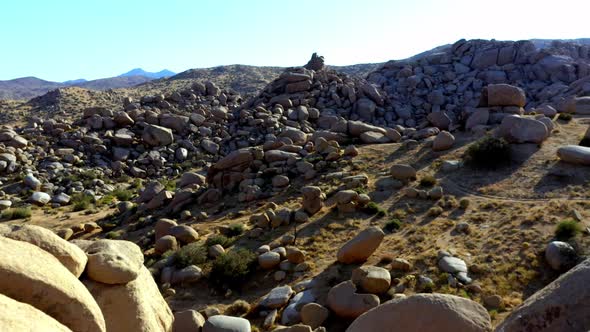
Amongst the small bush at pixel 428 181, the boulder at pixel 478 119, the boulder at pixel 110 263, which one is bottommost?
the small bush at pixel 428 181

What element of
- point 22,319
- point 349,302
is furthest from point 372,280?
point 22,319

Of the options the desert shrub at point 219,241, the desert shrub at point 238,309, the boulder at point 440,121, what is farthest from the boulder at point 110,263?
the boulder at point 440,121

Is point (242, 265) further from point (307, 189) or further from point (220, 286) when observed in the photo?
point (307, 189)

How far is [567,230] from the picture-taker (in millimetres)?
13406

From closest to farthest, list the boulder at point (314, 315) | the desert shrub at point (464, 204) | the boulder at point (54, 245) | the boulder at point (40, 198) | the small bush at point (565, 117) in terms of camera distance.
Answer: the boulder at point (54, 245)
the boulder at point (314, 315)
the desert shrub at point (464, 204)
the small bush at point (565, 117)
the boulder at point (40, 198)

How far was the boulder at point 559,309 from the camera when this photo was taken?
6.41 meters

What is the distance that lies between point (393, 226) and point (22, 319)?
41.9ft

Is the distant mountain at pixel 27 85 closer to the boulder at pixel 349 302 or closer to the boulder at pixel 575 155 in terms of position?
the boulder at pixel 575 155

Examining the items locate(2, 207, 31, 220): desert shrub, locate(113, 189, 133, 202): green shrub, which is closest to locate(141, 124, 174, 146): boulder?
locate(113, 189, 133, 202): green shrub

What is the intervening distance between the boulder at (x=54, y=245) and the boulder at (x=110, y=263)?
29 cm

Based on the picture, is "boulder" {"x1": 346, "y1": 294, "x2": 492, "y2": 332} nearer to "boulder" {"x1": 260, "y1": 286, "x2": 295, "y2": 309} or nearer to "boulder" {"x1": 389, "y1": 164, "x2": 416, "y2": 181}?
"boulder" {"x1": 260, "y1": 286, "x2": 295, "y2": 309}

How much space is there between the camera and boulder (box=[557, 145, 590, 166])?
18203 mm

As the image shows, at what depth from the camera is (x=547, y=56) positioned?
43656 mm

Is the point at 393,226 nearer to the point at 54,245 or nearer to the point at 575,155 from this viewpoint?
the point at 575,155
